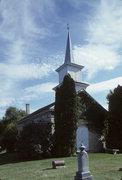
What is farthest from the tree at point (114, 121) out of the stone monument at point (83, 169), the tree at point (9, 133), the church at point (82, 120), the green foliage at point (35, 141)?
the stone monument at point (83, 169)

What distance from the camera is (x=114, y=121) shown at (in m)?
26.0

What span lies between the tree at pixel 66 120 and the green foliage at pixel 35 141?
935 mm

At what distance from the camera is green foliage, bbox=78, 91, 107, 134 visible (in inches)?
1060

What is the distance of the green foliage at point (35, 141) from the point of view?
21984 millimetres

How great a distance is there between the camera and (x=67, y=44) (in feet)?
112

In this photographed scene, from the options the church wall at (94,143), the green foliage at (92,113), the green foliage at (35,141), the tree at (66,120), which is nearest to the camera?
the green foliage at (35,141)

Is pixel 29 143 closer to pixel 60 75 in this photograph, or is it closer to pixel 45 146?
pixel 45 146

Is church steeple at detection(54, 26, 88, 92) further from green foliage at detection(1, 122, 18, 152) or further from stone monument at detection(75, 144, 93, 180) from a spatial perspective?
stone monument at detection(75, 144, 93, 180)

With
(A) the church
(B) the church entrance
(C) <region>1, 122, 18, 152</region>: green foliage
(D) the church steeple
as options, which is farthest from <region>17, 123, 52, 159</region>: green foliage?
(C) <region>1, 122, 18, 152</region>: green foliage

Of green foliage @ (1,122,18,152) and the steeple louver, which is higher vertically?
the steeple louver

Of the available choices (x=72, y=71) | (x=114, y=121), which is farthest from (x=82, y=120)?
(x=72, y=71)

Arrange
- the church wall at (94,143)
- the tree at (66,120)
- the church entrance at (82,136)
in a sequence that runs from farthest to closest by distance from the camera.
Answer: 1. the church wall at (94,143)
2. the church entrance at (82,136)
3. the tree at (66,120)

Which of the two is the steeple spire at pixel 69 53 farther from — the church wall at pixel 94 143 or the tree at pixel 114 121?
the church wall at pixel 94 143

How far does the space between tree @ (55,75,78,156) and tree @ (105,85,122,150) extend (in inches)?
184
